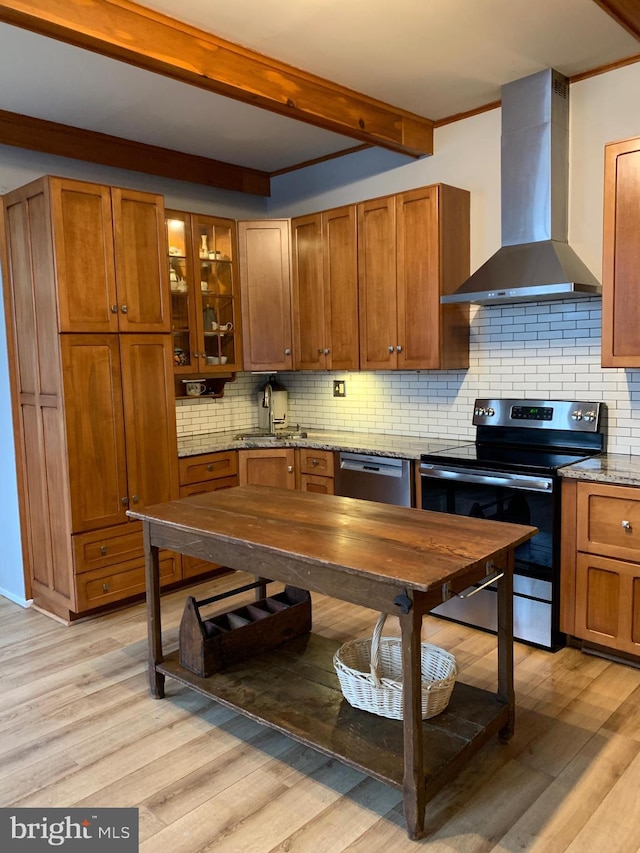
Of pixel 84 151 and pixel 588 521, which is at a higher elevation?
pixel 84 151

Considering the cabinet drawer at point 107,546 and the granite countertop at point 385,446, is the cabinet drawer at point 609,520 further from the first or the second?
the cabinet drawer at point 107,546

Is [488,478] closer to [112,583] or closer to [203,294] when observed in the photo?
[112,583]

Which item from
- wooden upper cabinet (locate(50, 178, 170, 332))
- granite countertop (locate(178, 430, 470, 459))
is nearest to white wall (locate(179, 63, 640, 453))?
granite countertop (locate(178, 430, 470, 459))

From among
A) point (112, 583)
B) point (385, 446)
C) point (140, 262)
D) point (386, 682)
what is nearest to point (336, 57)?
point (140, 262)

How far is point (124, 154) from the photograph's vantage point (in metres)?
4.22

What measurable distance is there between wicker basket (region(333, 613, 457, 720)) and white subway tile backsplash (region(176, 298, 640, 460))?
1.68 m

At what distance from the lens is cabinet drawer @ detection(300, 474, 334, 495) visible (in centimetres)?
423

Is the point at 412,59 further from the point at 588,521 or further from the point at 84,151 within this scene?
the point at 588,521

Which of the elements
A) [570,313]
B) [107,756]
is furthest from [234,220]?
[107,756]

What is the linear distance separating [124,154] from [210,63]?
5.15 feet

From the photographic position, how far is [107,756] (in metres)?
2.42

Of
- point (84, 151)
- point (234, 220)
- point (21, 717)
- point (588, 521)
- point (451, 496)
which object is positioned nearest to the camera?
point (21, 717)

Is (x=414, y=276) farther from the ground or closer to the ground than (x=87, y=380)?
farther from the ground

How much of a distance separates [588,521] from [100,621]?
104 inches
